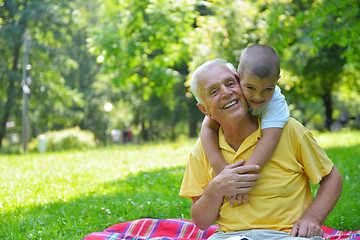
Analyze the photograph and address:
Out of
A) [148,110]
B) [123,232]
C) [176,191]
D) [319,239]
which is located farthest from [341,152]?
[148,110]

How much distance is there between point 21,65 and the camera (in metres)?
21.7

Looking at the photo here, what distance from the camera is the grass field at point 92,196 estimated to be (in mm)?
4383

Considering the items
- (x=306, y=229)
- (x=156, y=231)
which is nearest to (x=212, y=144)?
(x=306, y=229)

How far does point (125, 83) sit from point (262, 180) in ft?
59.1

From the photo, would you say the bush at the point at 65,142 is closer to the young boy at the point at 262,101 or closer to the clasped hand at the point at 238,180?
the young boy at the point at 262,101

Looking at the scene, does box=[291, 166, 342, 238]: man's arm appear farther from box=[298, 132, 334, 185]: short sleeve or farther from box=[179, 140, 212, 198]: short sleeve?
box=[179, 140, 212, 198]: short sleeve

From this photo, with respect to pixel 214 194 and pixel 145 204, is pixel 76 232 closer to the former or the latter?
pixel 145 204

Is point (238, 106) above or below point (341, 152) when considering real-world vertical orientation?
above

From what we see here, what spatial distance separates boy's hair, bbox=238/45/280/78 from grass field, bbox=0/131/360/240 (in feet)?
8.48

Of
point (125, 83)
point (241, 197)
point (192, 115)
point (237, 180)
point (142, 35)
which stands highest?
point (142, 35)

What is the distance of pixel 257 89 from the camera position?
97.2 inches

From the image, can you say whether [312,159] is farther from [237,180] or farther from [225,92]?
[225,92]

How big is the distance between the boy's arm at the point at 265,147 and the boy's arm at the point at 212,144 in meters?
0.23

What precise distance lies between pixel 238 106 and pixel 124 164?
6.53m
